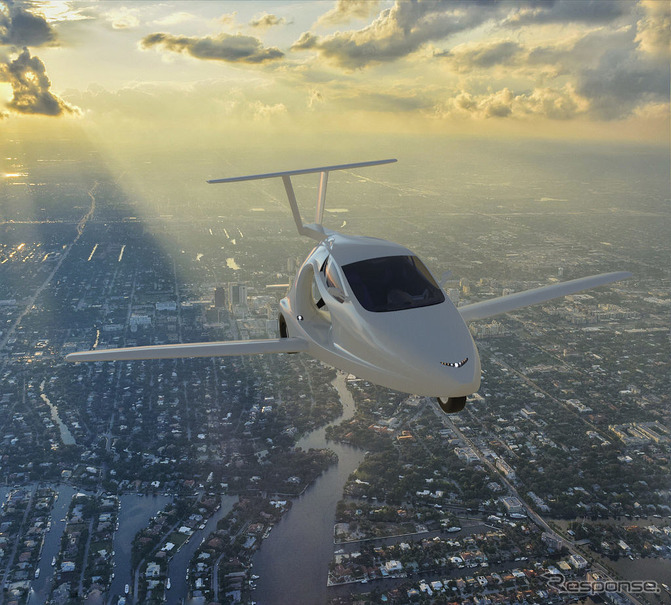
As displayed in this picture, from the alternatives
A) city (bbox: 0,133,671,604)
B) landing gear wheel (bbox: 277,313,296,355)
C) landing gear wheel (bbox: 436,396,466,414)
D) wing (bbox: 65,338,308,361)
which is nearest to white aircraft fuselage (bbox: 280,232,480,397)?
landing gear wheel (bbox: 436,396,466,414)

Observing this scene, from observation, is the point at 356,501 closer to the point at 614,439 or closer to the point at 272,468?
the point at 272,468

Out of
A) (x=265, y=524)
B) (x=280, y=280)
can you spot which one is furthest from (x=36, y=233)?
(x=265, y=524)

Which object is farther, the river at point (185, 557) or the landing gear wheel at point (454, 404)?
the river at point (185, 557)

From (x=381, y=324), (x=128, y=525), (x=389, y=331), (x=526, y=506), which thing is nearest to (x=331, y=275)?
(x=381, y=324)

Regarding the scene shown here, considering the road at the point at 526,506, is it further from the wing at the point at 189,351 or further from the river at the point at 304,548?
the wing at the point at 189,351

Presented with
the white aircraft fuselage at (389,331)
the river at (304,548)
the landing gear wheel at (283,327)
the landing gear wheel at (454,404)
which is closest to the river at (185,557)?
the river at (304,548)

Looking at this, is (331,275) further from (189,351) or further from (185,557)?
(185,557)
